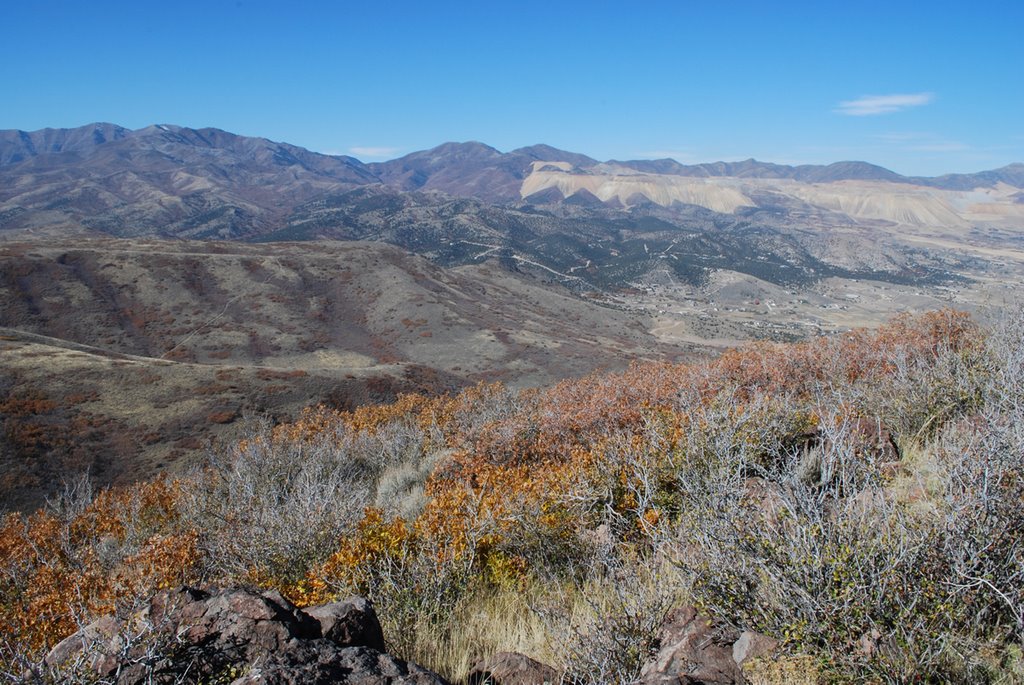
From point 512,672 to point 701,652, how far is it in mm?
1026

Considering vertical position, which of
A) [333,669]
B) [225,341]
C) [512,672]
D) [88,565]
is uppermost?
[333,669]

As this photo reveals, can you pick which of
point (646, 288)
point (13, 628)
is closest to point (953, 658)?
point (13, 628)

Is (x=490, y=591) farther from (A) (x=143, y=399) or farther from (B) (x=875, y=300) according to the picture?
(B) (x=875, y=300)

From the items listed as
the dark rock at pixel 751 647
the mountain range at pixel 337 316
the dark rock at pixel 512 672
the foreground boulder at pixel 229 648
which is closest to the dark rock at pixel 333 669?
the foreground boulder at pixel 229 648

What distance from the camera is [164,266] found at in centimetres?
5938

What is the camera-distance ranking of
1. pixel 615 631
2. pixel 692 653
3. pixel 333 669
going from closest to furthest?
pixel 333 669 < pixel 692 653 < pixel 615 631

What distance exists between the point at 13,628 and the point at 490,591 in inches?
164

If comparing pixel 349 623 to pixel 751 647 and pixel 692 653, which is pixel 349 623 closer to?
pixel 692 653

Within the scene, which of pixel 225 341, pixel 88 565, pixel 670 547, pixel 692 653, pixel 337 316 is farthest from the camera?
pixel 337 316

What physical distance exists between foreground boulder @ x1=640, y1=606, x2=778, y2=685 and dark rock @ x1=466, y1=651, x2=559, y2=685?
56 centimetres

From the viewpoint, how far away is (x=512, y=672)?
10.3 feet

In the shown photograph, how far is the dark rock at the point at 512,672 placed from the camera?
3100 mm

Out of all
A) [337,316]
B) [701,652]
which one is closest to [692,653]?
[701,652]

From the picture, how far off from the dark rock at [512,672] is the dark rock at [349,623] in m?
0.59
